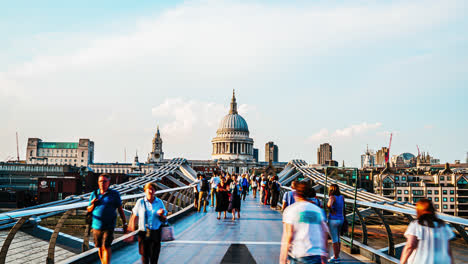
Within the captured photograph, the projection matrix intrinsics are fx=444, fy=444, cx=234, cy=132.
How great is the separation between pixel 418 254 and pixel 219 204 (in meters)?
10.6

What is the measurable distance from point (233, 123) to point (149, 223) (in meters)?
169

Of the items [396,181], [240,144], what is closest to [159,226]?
[396,181]

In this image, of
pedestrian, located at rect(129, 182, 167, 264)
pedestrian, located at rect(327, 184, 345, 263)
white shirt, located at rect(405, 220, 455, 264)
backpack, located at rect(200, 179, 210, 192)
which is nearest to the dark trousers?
pedestrian, located at rect(129, 182, 167, 264)

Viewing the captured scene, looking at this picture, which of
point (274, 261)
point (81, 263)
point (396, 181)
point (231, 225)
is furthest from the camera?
point (396, 181)

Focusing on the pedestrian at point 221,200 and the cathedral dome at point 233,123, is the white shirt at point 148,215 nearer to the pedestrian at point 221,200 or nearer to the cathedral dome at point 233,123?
the pedestrian at point 221,200

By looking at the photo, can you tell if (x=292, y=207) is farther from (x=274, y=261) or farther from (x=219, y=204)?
(x=219, y=204)

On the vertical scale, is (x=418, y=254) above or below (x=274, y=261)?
above

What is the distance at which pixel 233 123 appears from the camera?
175875 mm

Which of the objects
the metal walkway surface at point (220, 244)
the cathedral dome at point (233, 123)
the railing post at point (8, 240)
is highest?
the cathedral dome at point (233, 123)

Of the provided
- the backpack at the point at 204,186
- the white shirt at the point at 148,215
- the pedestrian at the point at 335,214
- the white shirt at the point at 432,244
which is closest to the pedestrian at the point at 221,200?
the backpack at the point at 204,186

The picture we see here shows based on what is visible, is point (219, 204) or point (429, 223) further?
point (219, 204)

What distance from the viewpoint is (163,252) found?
28.5 feet

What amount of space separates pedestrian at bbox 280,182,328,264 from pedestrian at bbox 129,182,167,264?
245cm

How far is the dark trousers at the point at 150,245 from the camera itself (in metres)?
6.65
